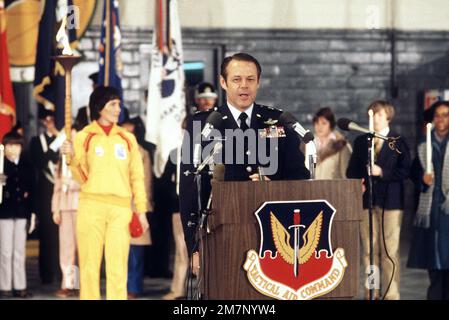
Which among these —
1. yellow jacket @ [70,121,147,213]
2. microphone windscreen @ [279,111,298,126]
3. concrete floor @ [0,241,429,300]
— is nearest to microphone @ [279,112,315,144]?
microphone windscreen @ [279,111,298,126]

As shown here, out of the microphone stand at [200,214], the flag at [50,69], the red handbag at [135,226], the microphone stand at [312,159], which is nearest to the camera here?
the microphone stand at [200,214]

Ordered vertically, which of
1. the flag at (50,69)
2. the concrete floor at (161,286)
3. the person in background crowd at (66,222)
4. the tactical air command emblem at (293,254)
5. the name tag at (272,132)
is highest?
the flag at (50,69)

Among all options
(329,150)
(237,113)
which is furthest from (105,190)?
(237,113)

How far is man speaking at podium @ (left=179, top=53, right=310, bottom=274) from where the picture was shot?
6.66 meters

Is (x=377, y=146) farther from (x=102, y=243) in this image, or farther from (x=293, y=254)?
(x=293, y=254)

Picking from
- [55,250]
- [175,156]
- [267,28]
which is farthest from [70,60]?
[267,28]

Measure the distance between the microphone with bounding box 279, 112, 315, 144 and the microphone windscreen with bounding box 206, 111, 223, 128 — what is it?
0.39 m

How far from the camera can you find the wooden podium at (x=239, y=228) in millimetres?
6270

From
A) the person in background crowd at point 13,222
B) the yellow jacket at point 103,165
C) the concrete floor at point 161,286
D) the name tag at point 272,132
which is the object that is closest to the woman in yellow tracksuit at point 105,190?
the yellow jacket at point 103,165

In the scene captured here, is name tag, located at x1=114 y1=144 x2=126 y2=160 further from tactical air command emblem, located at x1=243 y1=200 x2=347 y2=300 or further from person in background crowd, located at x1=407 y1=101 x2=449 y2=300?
tactical air command emblem, located at x1=243 y1=200 x2=347 y2=300

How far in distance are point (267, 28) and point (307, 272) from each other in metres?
11.4

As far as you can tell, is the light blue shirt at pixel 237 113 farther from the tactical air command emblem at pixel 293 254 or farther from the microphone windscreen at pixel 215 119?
the tactical air command emblem at pixel 293 254

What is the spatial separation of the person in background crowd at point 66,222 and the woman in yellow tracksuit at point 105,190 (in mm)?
2410

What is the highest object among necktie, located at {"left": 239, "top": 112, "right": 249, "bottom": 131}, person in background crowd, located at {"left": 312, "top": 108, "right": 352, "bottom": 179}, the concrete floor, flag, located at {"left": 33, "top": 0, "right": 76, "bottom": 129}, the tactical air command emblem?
flag, located at {"left": 33, "top": 0, "right": 76, "bottom": 129}
